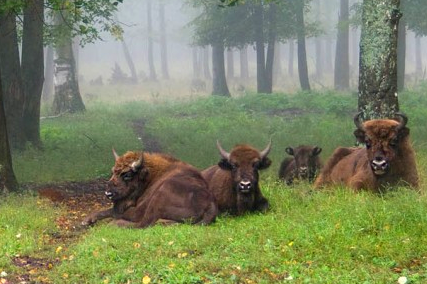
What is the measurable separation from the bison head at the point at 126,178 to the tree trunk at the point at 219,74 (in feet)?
94.0

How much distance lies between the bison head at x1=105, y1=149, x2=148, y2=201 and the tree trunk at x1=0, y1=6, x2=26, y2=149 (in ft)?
28.0

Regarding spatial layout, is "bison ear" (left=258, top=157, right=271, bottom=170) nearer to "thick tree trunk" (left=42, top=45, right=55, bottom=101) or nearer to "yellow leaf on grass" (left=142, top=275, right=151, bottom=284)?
"yellow leaf on grass" (left=142, top=275, right=151, bottom=284)

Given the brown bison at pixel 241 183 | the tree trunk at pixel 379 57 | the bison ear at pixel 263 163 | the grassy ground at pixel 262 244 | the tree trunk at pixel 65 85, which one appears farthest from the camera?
the tree trunk at pixel 65 85

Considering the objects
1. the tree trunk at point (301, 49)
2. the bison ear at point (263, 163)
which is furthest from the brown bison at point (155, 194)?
the tree trunk at point (301, 49)

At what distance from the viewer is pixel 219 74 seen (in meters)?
40.9

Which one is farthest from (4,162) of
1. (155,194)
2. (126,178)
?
(155,194)

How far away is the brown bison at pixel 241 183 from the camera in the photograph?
34.1 ft

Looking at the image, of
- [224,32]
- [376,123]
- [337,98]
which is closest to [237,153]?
[376,123]

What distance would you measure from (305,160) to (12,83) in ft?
28.9

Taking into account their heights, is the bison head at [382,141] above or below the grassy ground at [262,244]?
above

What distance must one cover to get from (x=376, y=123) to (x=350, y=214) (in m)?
1.87

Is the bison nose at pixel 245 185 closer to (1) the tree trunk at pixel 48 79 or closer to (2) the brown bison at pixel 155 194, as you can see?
(2) the brown bison at pixel 155 194

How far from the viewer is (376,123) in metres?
10.3

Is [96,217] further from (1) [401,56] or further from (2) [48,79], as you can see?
(2) [48,79]
